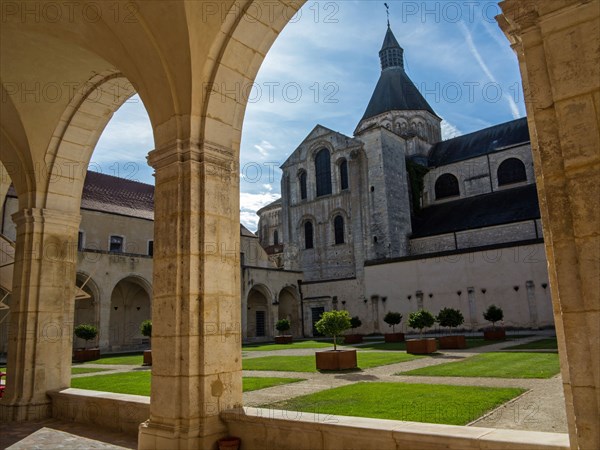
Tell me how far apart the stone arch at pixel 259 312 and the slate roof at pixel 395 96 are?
18.9 meters

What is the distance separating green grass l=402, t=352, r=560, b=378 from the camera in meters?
8.55

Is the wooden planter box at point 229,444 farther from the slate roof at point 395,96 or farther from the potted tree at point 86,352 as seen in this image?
the slate roof at point 395,96

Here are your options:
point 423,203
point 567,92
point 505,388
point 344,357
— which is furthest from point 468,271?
point 567,92

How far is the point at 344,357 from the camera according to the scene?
10.7 metres

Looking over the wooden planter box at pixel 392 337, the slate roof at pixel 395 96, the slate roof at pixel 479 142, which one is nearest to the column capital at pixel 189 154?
the wooden planter box at pixel 392 337

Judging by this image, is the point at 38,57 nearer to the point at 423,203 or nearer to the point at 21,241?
the point at 21,241

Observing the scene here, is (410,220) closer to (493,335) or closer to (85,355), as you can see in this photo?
(493,335)

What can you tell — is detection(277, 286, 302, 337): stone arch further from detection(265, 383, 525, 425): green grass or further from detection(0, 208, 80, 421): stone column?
detection(0, 208, 80, 421): stone column

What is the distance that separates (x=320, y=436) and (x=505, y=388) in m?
4.56

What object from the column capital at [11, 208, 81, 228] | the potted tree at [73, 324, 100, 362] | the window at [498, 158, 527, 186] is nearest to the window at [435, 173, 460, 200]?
the window at [498, 158, 527, 186]

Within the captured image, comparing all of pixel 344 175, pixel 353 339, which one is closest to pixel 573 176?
pixel 353 339

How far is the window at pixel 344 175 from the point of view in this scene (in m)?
33.0

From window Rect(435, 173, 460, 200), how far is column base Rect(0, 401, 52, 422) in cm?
3129

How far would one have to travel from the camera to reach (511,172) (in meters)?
31.4
